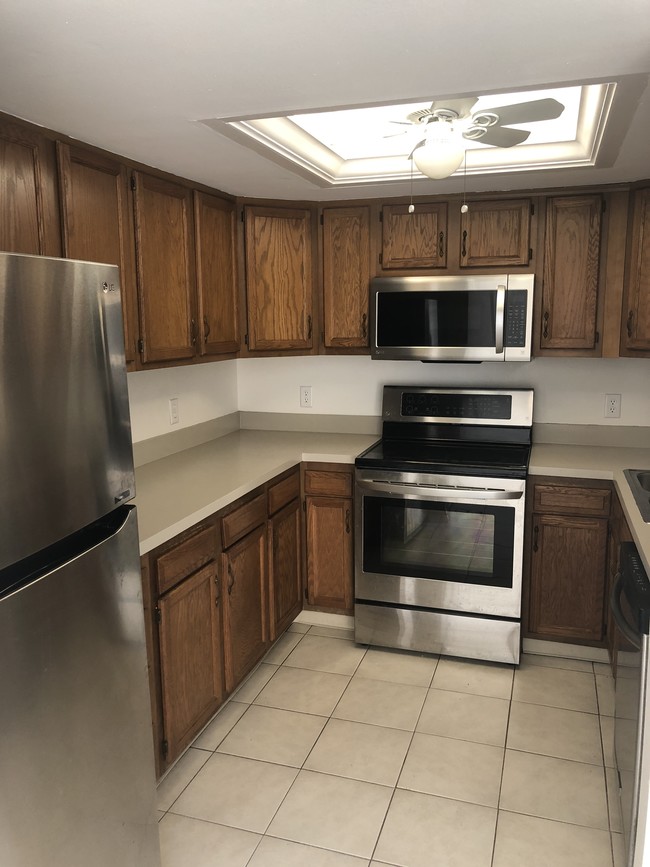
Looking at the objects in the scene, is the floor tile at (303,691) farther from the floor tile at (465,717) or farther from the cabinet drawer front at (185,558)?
the cabinet drawer front at (185,558)

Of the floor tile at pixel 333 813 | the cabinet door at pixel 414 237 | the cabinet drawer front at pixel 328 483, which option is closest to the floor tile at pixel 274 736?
the floor tile at pixel 333 813

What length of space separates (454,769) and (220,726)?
898mm

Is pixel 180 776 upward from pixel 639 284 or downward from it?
downward

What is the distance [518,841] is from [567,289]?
7.27 feet

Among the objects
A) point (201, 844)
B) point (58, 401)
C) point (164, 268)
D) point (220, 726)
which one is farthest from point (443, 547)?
point (58, 401)

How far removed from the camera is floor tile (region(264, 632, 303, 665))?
126 inches

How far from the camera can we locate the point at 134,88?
5.78 feet

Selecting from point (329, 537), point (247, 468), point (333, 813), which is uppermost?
point (247, 468)

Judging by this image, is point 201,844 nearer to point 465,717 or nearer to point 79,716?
point 79,716

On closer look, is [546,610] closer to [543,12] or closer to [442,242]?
[442,242]

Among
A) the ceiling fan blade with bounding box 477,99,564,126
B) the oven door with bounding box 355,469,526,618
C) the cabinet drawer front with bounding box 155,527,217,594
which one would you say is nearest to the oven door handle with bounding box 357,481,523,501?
the oven door with bounding box 355,469,526,618

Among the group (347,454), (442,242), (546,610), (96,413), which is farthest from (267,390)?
(96,413)

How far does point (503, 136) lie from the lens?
6.67 ft

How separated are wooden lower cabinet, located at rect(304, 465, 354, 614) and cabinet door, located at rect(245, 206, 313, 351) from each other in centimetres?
69
